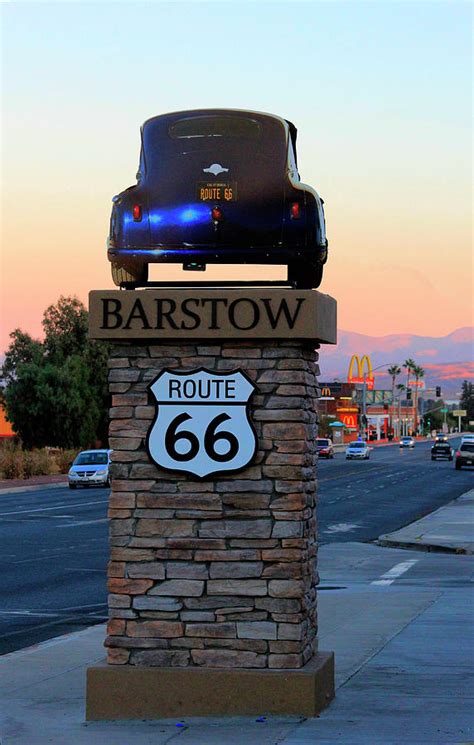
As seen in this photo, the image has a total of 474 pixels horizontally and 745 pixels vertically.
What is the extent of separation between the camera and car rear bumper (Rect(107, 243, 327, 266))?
10172 mm

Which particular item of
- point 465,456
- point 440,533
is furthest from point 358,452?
point 440,533

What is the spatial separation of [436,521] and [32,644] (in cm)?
2228

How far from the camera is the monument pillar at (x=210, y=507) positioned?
909 centimetres

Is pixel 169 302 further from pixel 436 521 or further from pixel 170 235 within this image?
pixel 436 521

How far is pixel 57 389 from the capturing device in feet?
246

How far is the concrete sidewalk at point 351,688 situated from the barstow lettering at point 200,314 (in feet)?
8.91

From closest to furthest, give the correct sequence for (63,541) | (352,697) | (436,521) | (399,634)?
(352,697), (399,634), (63,541), (436,521)

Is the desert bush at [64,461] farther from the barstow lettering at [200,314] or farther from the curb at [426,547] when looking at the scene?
the barstow lettering at [200,314]

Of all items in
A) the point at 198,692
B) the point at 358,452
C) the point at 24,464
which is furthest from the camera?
the point at 358,452

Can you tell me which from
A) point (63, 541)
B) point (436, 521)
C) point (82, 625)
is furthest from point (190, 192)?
point (436, 521)

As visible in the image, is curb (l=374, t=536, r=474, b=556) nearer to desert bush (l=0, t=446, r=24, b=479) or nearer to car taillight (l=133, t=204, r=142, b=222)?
car taillight (l=133, t=204, r=142, b=222)

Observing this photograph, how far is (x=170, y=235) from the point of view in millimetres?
10172

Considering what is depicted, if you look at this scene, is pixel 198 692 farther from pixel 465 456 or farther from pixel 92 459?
pixel 465 456

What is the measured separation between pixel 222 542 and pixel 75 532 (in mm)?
21429
